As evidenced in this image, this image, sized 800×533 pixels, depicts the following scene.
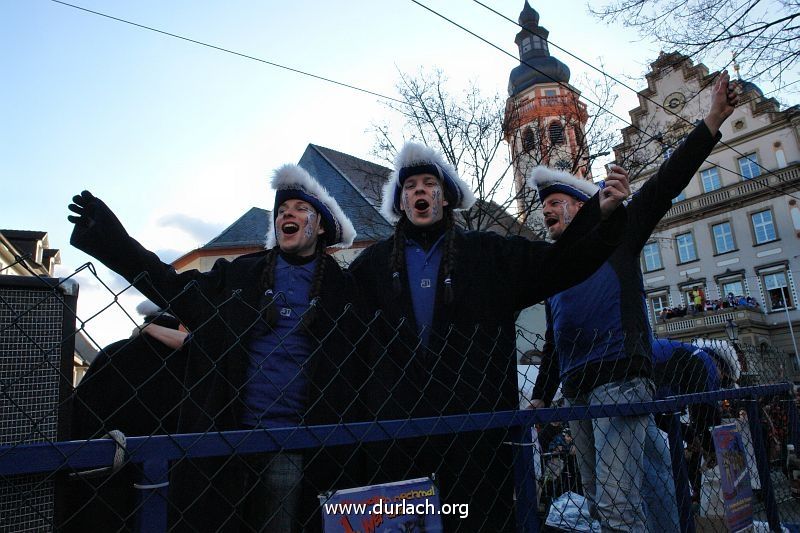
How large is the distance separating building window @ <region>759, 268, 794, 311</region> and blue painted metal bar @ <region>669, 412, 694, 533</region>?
29.4 metres

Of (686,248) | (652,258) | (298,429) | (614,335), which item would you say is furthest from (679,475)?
(652,258)

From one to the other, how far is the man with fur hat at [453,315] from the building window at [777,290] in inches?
1185

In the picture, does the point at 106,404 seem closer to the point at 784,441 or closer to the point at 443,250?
the point at 443,250

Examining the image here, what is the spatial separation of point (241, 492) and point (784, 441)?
5175 mm

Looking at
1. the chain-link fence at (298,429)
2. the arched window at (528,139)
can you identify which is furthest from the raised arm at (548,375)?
the arched window at (528,139)

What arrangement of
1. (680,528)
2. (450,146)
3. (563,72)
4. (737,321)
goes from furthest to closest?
(563,72), (737,321), (450,146), (680,528)

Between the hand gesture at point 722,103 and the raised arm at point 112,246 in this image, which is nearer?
the raised arm at point 112,246

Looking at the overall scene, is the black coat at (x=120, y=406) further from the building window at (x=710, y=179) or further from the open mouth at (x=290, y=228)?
the building window at (x=710, y=179)

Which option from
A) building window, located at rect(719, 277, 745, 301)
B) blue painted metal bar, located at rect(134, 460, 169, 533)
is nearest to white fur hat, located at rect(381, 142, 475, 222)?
blue painted metal bar, located at rect(134, 460, 169, 533)

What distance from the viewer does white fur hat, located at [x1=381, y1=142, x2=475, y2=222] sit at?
2.85 m

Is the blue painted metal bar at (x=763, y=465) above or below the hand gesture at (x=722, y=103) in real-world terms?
below

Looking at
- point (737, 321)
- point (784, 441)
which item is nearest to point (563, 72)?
point (737, 321)

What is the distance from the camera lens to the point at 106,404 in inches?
93.0

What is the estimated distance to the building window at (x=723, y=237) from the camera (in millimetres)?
28984
